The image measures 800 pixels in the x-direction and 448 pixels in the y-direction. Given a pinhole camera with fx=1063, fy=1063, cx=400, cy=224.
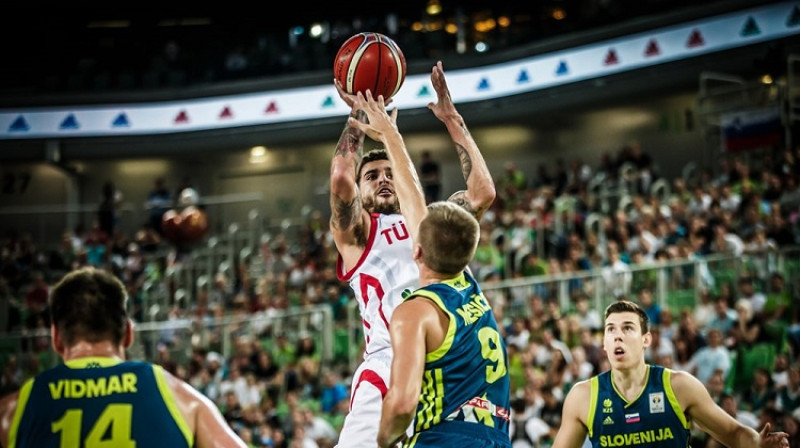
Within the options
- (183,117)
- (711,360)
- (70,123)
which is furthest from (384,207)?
(70,123)

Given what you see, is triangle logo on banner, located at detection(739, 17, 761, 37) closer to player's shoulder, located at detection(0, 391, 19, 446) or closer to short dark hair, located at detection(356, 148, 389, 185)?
short dark hair, located at detection(356, 148, 389, 185)

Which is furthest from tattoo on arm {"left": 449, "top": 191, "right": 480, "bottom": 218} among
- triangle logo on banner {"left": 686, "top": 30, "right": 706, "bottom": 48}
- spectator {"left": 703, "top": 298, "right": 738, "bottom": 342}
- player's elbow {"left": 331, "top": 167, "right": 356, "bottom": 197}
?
triangle logo on banner {"left": 686, "top": 30, "right": 706, "bottom": 48}

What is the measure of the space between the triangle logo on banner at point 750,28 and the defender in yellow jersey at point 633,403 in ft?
56.8

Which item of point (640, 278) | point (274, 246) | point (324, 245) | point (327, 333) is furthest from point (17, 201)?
point (640, 278)

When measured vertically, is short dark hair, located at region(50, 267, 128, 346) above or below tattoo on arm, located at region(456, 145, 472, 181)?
below

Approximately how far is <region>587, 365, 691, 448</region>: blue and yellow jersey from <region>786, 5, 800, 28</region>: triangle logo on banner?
55.9ft

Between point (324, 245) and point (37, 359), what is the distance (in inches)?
270

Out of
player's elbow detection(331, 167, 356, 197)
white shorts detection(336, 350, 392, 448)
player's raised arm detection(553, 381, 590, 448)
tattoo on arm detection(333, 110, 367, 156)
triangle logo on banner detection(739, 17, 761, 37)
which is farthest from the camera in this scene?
triangle logo on banner detection(739, 17, 761, 37)

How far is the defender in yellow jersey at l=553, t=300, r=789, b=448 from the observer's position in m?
6.34

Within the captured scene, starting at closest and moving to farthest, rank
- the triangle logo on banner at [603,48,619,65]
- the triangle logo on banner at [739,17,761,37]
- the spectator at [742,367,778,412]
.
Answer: the spectator at [742,367,778,412], the triangle logo on banner at [739,17,761,37], the triangle logo on banner at [603,48,619,65]

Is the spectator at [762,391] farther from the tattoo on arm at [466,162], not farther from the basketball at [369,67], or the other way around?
the basketball at [369,67]

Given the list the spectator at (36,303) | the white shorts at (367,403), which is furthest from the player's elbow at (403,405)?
the spectator at (36,303)

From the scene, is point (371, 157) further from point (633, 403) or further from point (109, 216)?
point (109, 216)

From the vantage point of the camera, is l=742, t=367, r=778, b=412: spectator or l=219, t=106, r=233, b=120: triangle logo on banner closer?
l=742, t=367, r=778, b=412: spectator
